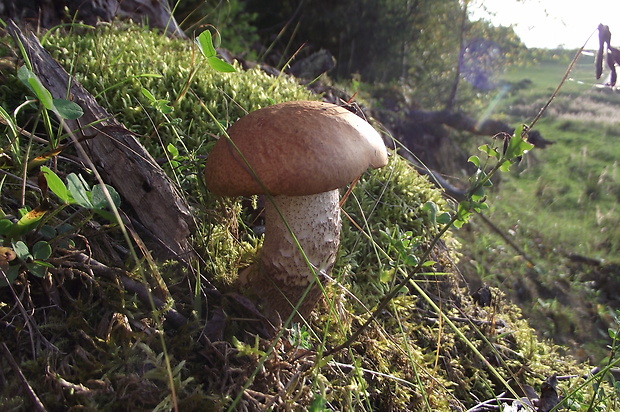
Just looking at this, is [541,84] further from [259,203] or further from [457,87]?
[259,203]

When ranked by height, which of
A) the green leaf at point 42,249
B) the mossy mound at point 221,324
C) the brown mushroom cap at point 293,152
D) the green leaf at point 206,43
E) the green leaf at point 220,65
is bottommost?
the mossy mound at point 221,324

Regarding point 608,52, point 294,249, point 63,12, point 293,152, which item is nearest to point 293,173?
point 293,152

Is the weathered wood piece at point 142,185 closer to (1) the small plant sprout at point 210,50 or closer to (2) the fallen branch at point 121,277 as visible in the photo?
(2) the fallen branch at point 121,277

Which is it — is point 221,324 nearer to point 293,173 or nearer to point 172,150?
point 293,173

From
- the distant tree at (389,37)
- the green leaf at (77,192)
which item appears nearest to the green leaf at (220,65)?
the green leaf at (77,192)

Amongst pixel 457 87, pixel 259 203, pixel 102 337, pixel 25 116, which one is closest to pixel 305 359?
pixel 102 337

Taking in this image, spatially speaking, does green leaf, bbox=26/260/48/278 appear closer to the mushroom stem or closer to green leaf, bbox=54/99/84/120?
green leaf, bbox=54/99/84/120
